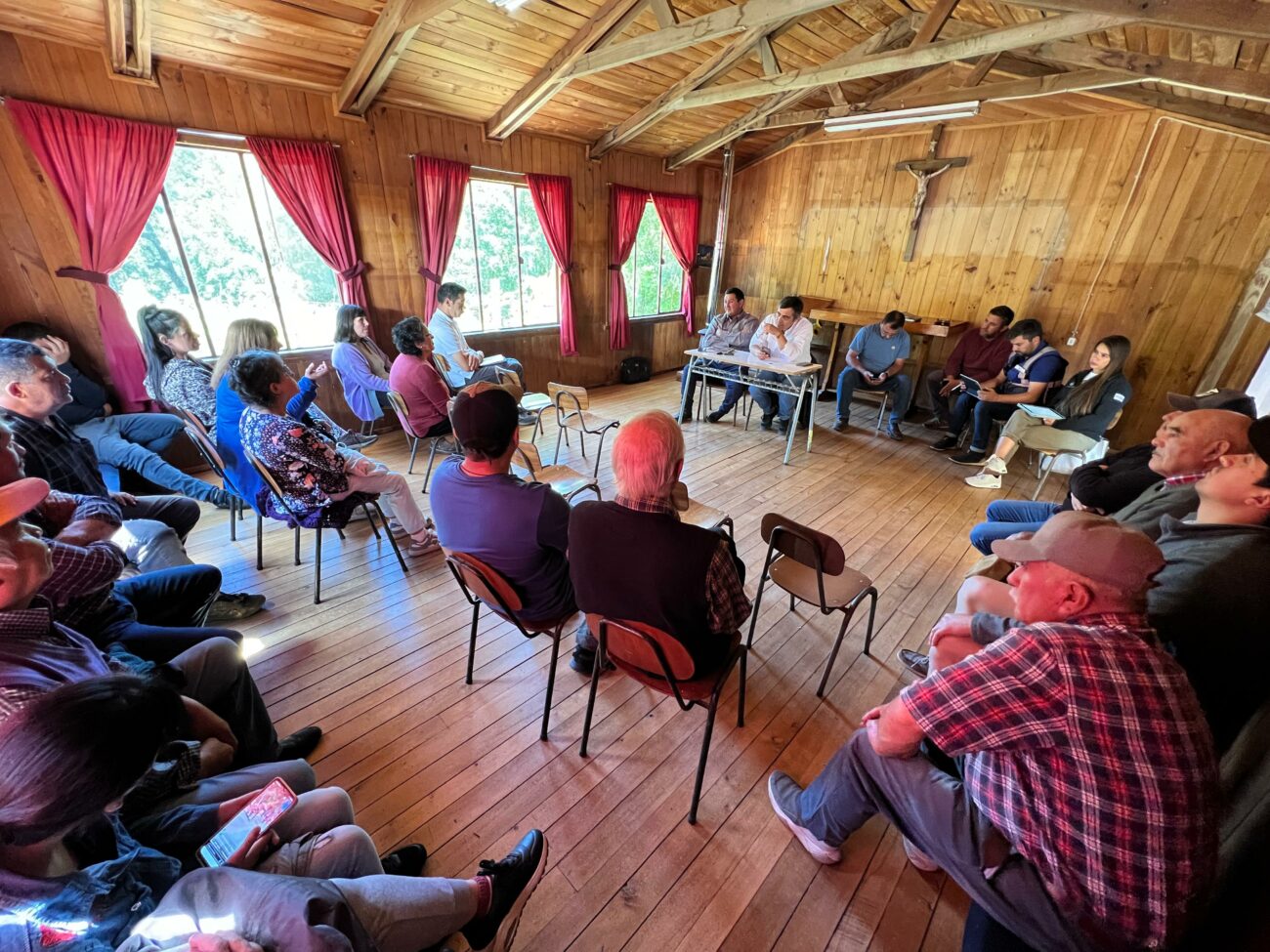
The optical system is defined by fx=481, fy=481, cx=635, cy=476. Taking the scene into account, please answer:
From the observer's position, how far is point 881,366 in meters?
4.91

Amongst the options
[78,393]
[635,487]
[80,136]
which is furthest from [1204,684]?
[80,136]

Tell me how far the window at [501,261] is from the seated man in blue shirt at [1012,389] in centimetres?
445

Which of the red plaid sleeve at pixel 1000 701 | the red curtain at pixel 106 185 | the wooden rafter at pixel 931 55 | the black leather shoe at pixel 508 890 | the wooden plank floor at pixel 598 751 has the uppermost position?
the wooden rafter at pixel 931 55

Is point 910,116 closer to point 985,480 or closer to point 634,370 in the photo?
point 985,480

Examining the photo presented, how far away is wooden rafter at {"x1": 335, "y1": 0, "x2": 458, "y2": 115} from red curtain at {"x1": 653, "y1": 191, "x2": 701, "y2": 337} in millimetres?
3502

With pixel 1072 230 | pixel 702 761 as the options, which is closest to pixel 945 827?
pixel 702 761

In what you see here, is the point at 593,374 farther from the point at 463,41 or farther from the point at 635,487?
the point at 635,487

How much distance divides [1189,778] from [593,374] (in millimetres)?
5902

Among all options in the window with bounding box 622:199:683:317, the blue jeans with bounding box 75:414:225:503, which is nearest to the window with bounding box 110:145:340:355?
the blue jeans with bounding box 75:414:225:503

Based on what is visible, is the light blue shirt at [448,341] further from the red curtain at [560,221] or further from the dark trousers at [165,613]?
the dark trousers at [165,613]

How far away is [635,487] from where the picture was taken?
1277mm

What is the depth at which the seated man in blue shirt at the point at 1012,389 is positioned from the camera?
407 cm

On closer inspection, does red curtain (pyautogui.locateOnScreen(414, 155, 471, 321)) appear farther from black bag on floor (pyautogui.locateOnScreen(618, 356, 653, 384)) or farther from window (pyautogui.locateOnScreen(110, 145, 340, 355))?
black bag on floor (pyautogui.locateOnScreen(618, 356, 653, 384))

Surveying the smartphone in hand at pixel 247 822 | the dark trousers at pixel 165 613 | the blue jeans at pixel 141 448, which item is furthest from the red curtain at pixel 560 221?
the smartphone in hand at pixel 247 822
